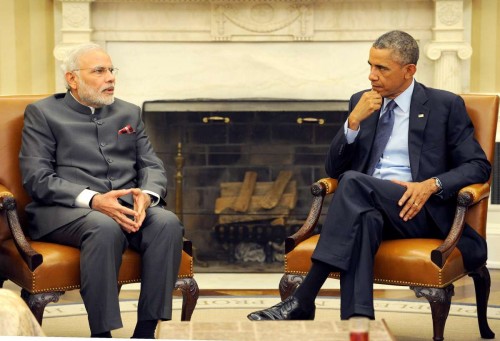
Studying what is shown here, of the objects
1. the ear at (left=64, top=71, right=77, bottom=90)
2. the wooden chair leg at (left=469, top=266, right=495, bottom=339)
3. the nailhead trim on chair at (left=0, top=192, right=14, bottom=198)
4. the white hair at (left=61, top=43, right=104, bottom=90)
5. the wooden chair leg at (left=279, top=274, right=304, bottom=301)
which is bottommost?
the wooden chair leg at (left=469, top=266, right=495, bottom=339)

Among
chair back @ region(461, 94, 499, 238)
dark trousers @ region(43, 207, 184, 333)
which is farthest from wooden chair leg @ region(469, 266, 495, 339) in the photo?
dark trousers @ region(43, 207, 184, 333)

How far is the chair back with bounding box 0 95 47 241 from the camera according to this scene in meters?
4.03

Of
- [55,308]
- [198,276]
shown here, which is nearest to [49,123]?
[55,308]

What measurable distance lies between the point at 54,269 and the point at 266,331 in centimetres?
106

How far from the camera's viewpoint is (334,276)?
3809mm

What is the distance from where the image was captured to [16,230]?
373cm

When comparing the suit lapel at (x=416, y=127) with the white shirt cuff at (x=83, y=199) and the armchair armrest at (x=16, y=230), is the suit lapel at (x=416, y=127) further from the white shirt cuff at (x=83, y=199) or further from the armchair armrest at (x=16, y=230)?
the armchair armrest at (x=16, y=230)

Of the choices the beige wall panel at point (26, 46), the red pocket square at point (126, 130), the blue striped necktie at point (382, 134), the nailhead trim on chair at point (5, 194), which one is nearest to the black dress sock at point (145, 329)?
the nailhead trim on chair at point (5, 194)

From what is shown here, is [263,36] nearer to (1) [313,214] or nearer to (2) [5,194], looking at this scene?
(1) [313,214]

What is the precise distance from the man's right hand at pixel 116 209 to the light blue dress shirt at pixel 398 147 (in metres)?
0.89

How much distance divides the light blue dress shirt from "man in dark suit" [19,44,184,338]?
824mm

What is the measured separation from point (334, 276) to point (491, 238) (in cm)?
238

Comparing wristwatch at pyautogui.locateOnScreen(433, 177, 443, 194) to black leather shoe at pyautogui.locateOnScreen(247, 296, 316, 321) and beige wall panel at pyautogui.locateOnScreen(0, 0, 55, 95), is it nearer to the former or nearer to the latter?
black leather shoe at pyautogui.locateOnScreen(247, 296, 316, 321)

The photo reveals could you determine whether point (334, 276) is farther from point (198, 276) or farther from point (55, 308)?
point (198, 276)
